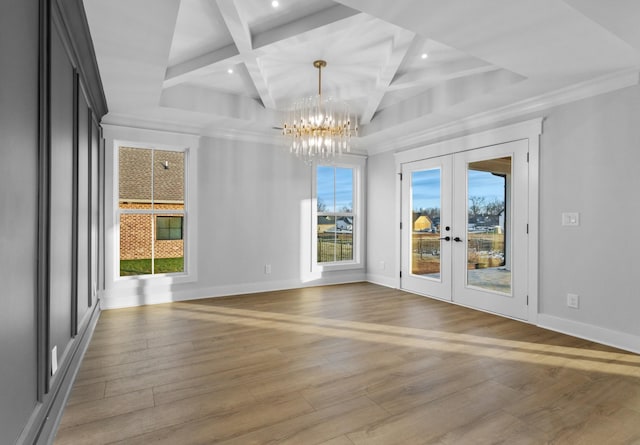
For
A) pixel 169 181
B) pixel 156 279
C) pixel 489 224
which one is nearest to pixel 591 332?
pixel 489 224

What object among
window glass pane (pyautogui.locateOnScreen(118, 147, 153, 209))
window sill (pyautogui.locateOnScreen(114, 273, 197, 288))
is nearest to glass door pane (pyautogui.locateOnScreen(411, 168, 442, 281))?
window sill (pyautogui.locateOnScreen(114, 273, 197, 288))

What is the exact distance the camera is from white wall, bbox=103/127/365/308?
4871mm

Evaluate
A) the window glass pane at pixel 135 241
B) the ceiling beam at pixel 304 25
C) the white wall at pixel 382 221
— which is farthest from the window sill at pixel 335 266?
the ceiling beam at pixel 304 25

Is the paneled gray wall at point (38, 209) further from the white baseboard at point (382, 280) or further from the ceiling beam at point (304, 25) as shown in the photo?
the white baseboard at point (382, 280)

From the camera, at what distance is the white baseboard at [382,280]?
238 inches

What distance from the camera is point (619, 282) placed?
333 cm

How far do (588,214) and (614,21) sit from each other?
184 centimetres

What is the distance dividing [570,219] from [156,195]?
16.8 feet

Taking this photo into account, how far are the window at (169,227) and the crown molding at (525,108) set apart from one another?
3.49m

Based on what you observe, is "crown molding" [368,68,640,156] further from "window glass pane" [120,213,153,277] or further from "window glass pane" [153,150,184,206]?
"window glass pane" [120,213,153,277]

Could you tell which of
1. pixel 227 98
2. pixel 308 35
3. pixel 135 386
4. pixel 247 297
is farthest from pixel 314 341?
pixel 227 98

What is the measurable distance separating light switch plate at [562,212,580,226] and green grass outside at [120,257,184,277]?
5084mm

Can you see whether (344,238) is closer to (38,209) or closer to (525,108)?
(525,108)

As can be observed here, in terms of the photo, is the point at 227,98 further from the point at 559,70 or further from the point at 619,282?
the point at 619,282
